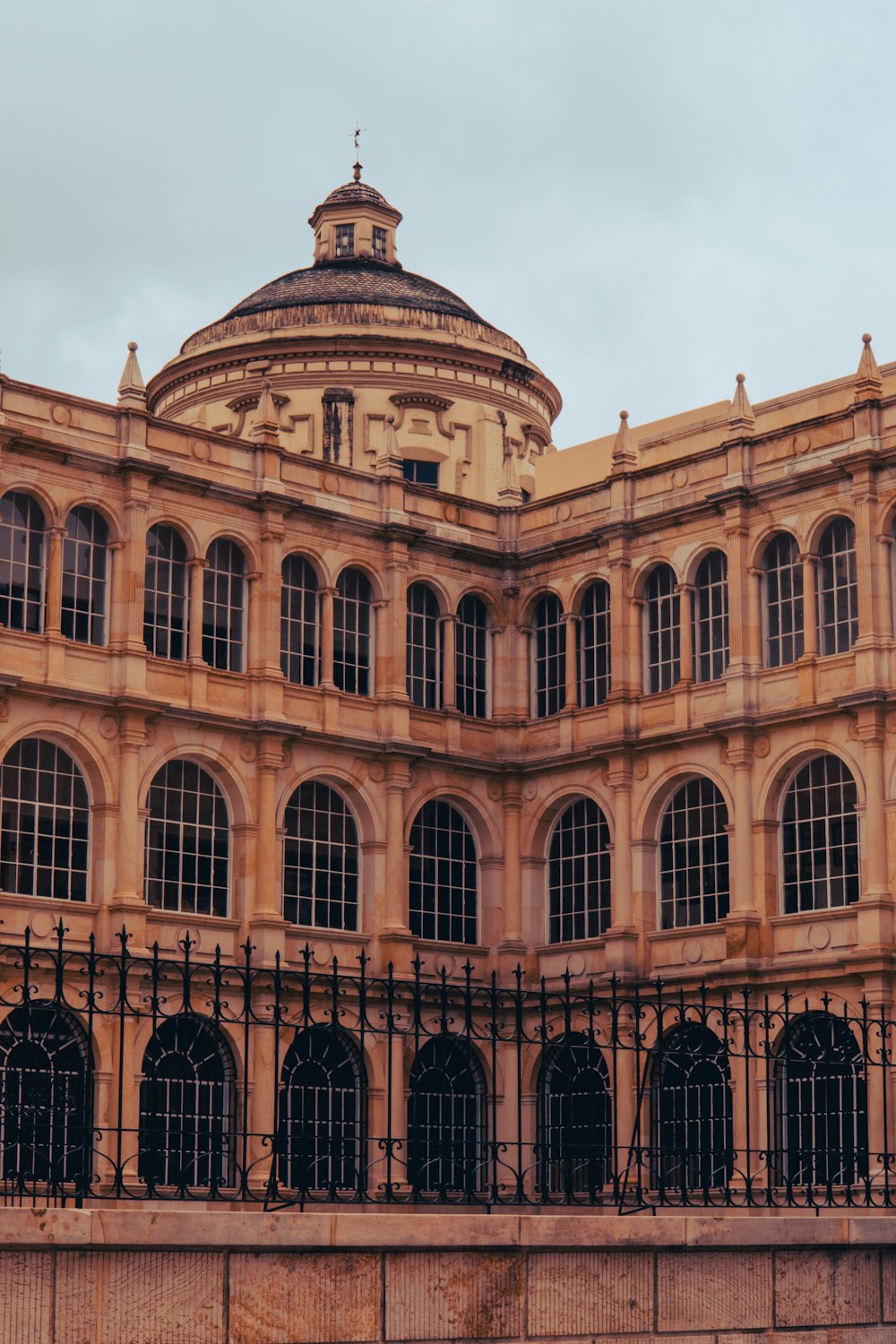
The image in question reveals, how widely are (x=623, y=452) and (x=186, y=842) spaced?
1089 centimetres

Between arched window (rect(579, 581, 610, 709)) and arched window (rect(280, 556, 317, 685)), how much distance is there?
511cm

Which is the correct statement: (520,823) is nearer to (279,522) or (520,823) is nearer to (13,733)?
(279,522)

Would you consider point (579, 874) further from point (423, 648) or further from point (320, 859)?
point (423, 648)

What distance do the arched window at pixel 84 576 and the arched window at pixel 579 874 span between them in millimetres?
9640

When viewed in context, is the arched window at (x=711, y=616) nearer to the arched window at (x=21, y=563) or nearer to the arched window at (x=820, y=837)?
the arched window at (x=820, y=837)

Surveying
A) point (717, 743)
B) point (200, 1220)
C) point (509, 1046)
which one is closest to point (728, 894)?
point (717, 743)

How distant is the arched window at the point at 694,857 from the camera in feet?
134

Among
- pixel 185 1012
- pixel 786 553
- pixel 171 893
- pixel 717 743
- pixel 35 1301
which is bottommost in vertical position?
pixel 35 1301

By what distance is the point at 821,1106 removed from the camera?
126 ft

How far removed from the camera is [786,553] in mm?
40906

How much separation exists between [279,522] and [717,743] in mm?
8572

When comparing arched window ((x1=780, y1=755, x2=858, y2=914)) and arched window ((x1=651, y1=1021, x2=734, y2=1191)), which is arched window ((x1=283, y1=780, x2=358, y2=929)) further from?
arched window ((x1=780, y1=755, x2=858, y2=914))

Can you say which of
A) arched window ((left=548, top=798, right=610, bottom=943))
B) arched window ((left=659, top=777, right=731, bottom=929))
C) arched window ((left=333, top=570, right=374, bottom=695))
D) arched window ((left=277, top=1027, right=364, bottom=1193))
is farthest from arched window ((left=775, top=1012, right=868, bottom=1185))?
arched window ((left=333, top=570, right=374, bottom=695))

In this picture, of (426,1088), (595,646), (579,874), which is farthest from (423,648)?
(426,1088)
